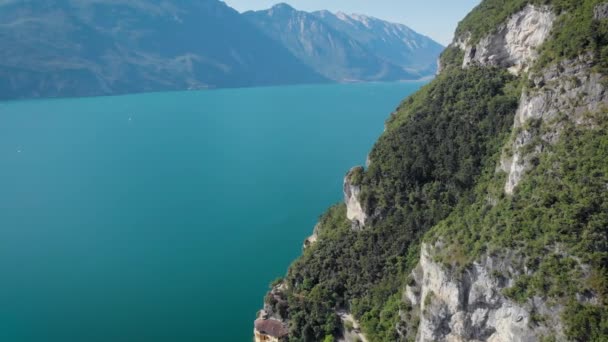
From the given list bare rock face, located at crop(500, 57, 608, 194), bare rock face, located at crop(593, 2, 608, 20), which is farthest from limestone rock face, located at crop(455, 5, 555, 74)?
bare rock face, located at crop(500, 57, 608, 194)

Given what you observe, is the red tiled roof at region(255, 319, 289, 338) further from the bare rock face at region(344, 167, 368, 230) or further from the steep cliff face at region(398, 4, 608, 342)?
the bare rock face at region(344, 167, 368, 230)

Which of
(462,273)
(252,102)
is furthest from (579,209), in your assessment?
(252,102)

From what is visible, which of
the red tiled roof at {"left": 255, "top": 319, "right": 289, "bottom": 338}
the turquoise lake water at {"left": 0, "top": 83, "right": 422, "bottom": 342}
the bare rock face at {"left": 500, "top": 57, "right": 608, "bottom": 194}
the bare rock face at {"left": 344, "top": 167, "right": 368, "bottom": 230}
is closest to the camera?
the bare rock face at {"left": 500, "top": 57, "right": 608, "bottom": 194}

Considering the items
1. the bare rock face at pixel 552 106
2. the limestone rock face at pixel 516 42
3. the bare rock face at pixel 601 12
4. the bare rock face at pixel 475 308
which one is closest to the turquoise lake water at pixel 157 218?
the bare rock face at pixel 475 308

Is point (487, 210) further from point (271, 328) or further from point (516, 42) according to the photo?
point (516, 42)

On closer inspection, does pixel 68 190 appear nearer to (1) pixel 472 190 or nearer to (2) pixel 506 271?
(1) pixel 472 190

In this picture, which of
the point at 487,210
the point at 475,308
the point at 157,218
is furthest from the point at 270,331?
the point at 157,218
